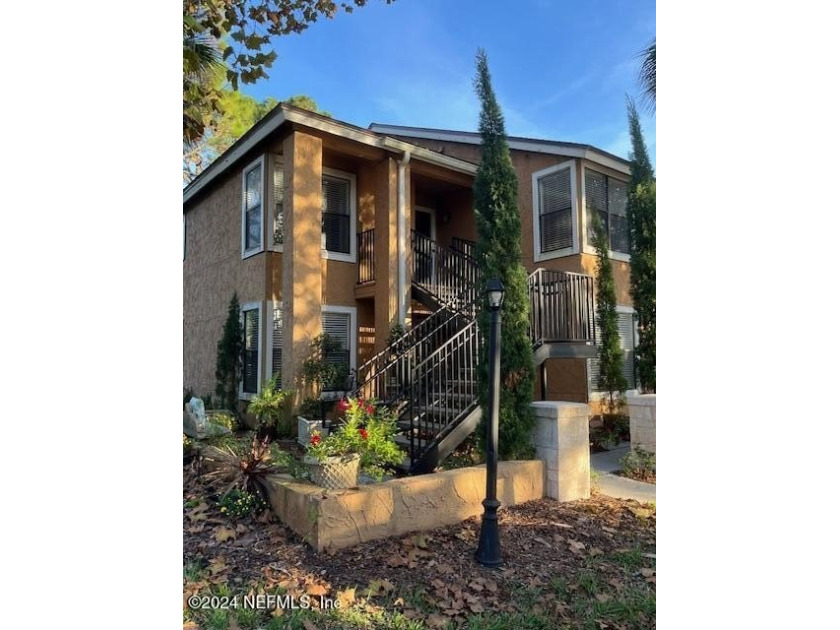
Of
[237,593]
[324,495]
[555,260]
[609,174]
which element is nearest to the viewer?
[237,593]

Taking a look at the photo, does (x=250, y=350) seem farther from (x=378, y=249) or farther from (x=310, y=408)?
(x=378, y=249)

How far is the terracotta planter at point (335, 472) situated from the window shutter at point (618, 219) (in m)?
3.04

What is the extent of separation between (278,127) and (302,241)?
37.9 inches

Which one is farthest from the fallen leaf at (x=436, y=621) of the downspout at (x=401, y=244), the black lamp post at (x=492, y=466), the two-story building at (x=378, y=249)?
the downspout at (x=401, y=244)

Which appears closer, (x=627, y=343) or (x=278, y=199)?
(x=278, y=199)

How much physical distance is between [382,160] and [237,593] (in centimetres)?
437

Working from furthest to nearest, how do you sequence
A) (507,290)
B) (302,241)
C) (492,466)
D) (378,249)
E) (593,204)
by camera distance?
(378,249) < (593,204) < (302,241) < (507,290) < (492,466)

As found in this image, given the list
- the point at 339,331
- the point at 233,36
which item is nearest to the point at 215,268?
the point at 339,331

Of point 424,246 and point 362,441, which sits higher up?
point 424,246

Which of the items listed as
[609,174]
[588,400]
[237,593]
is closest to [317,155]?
[609,174]

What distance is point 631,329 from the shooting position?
4.65 metres

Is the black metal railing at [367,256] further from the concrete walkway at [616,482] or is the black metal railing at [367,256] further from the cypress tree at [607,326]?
the concrete walkway at [616,482]

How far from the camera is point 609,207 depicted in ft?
15.4

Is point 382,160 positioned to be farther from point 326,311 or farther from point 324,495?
point 324,495
